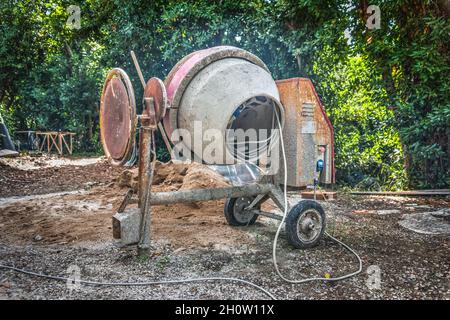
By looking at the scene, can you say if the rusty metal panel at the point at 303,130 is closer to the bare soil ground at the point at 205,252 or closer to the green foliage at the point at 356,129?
the bare soil ground at the point at 205,252

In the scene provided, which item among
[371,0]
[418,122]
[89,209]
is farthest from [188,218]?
[371,0]

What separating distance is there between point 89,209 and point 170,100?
2.41 metres

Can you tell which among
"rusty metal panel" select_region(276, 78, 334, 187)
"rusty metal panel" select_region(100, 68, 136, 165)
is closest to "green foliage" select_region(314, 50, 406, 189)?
"rusty metal panel" select_region(276, 78, 334, 187)

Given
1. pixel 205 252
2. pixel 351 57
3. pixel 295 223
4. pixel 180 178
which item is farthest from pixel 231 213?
pixel 351 57

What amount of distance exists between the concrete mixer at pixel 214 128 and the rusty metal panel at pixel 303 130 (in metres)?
0.01

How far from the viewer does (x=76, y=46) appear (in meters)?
15.8

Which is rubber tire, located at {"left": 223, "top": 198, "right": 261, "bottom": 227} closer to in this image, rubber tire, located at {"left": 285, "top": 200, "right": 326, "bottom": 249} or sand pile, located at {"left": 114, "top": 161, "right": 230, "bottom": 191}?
rubber tire, located at {"left": 285, "top": 200, "right": 326, "bottom": 249}

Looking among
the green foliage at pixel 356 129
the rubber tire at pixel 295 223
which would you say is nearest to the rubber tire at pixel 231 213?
the rubber tire at pixel 295 223

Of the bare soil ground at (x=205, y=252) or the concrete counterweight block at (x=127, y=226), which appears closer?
the bare soil ground at (x=205, y=252)

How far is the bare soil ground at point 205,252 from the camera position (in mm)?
2471

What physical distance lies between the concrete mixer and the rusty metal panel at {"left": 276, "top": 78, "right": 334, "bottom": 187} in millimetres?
12

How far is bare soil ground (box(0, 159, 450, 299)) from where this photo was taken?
8.11 feet

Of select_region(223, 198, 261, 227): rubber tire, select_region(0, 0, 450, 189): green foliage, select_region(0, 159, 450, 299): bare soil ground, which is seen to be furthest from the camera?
select_region(0, 0, 450, 189): green foliage

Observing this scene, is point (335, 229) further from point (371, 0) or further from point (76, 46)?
point (76, 46)
